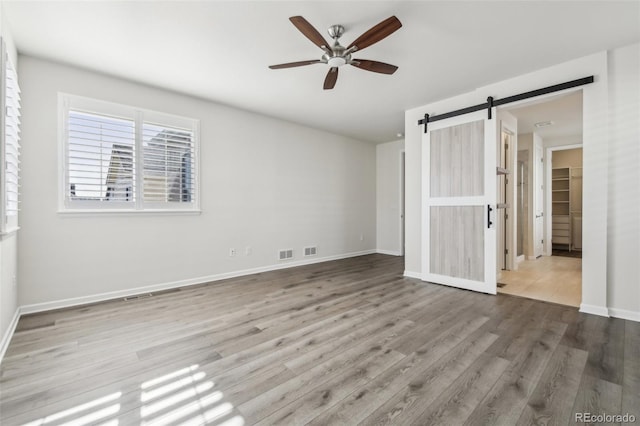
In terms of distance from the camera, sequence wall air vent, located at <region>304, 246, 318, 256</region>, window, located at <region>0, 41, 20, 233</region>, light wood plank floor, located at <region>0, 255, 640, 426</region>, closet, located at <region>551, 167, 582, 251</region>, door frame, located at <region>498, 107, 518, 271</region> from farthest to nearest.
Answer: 1. closet, located at <region>551, 167, 582, 251</region>
2. wall air vent, located at <region>304, 246, 318, 256</region>
3. door frame, located at <region>498, 107, 518, 271</region>
4. window, located at <region>0, 41, 20, 233</region>
5. light wood plank floor, located at <region>0, 255, 640, 426</region>

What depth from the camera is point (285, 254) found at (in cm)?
529

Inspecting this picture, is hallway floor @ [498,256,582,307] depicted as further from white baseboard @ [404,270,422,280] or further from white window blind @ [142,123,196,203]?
white window blind @ [142,123,196,203]

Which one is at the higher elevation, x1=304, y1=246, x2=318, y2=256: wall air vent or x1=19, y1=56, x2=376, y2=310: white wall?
x1=19, y1=56, x2=376, y2=310: white wall

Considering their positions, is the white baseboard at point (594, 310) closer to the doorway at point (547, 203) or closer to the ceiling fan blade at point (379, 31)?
the doorway at point (547, 203)

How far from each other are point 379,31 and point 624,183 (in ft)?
9.60

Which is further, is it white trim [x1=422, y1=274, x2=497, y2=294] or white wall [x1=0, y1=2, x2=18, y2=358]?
white trim [x1=422, y1=274, x2=497, y2=294]

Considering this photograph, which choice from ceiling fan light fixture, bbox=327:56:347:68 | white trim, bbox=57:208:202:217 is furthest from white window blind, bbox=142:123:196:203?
ceiling fan light fixture, bbox=327:56:347:68

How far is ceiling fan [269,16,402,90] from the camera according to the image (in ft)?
6.91

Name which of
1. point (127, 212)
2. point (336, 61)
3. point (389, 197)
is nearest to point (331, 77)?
point (336, 61)

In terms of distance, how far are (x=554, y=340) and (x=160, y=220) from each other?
4544mm

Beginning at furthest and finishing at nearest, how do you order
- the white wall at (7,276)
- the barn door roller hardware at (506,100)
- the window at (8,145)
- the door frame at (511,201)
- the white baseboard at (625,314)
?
the door frame at (511,201)
the barn door roller hardware at (506,100)
the white baseboard at (625,314)
the white wall at (7,276)
the window at (8,145)

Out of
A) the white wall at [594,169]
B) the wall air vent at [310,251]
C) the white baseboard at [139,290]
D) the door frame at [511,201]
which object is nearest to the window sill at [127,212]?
the white baseboard at [139,290]

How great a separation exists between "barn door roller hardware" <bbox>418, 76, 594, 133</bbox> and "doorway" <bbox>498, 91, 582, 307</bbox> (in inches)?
5.8

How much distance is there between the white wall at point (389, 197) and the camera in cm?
671
